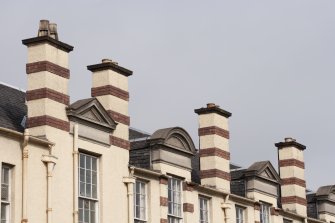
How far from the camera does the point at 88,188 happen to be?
31.1m

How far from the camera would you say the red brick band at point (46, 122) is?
2961 centimetres

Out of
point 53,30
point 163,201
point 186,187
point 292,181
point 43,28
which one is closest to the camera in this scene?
point 43,28

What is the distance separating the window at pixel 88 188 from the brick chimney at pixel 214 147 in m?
7.98

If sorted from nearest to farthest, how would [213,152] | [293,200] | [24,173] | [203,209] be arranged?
1. [24,173]
2. [203,209]
3. [213,152]
4. [293,200]

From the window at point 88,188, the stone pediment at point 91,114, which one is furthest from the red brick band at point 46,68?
the window at point 88,188

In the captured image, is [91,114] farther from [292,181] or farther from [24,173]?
[292,181]

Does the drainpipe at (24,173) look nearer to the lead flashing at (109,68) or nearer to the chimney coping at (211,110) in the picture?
the lead flashing at (109,68)

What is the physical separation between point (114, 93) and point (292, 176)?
14.4 meters

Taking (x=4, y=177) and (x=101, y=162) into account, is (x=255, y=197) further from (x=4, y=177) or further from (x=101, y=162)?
(x=4, y=177)

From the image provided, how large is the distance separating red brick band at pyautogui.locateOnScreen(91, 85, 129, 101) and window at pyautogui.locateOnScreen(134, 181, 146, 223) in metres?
3.12

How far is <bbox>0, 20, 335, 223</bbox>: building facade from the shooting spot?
2878 cm

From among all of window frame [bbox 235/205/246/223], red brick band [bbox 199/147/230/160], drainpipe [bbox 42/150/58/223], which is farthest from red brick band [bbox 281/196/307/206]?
drainpipe [bbox 42/150/58/223]

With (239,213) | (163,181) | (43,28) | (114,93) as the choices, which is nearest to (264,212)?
(239,213)

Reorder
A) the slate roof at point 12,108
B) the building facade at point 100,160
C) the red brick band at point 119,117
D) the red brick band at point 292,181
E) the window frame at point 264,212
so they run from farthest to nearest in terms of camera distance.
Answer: the red brick band at point 292,181
the window frame at point 264,212
the red brick band at point 119,117
the slate roof at point 12,108
the building facade at point 100,160
